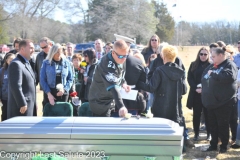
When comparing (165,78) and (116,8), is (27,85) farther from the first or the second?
(116,8)

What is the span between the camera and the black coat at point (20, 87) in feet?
14.4

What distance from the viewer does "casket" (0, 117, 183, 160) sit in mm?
2893

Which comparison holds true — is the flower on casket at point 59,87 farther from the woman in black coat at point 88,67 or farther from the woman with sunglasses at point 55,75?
the woman in black coat at point 88,67

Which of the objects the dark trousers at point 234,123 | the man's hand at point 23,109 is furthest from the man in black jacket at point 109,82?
the dark trousers at point 234,123

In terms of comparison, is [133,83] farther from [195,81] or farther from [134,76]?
[195,81]

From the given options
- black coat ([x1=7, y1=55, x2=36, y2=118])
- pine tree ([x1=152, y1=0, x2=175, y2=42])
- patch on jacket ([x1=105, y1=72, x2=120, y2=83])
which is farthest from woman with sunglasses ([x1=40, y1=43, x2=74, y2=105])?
pine tree ([x1=152, y1=0, x2=175, y2=42])

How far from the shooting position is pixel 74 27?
164ft

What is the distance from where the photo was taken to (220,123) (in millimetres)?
5406

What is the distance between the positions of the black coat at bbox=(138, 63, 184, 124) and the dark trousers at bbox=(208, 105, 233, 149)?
73cm

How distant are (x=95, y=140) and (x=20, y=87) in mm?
1900

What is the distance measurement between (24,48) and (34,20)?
4447cm

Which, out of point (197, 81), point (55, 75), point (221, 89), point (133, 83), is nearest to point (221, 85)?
point (221, 89)

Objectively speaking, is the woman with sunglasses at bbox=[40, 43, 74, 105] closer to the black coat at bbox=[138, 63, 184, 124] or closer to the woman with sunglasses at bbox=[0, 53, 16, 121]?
the woman with sunglasses at bbox=[0, 53, 16, 121]

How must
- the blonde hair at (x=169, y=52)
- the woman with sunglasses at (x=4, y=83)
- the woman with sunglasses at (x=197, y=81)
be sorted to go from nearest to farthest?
the blonde hair at (x=169, y=52), the woman with sunglasses at (x=4, y=83), the woman with sunglasses at (x=197, y=81)
